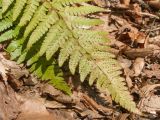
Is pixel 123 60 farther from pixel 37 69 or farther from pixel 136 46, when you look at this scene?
pixel 37 69

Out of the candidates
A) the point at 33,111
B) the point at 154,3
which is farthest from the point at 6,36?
the point at 154,3

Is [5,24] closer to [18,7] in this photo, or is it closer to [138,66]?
[18,7]

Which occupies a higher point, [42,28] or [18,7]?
[18,7]

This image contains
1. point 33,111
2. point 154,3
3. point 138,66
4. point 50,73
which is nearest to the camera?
point 33,111

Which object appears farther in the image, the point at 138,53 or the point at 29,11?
the point at 138,53

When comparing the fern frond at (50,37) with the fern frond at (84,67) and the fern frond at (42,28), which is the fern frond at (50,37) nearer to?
the fern frond at (42,28)

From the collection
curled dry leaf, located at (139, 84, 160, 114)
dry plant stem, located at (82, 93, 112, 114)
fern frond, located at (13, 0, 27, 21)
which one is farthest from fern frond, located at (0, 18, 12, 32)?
curled dry leaf, located at (139, 84, 160, 114)
